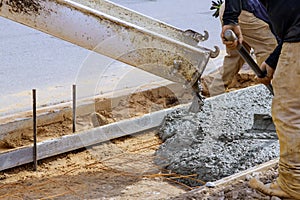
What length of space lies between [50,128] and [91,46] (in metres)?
1.63

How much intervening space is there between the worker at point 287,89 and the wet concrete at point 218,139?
111 cm

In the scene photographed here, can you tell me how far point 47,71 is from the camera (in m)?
8.70

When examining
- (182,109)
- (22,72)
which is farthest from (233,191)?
(22,72)

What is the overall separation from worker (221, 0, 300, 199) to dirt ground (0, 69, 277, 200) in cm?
30

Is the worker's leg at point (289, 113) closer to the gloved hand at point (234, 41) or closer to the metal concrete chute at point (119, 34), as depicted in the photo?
the gloved hand at point (234, 41)

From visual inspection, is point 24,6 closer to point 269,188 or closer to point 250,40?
point 269,188

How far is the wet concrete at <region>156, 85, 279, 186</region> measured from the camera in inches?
206

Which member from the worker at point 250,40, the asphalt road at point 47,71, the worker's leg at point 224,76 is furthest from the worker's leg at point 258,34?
the asphalt road at point 47,71

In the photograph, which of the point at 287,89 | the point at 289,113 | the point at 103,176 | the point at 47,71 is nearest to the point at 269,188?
the point at 289,113

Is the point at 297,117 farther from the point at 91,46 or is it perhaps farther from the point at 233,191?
the point at 91,46

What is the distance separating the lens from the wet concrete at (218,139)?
523cm

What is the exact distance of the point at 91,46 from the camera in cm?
500

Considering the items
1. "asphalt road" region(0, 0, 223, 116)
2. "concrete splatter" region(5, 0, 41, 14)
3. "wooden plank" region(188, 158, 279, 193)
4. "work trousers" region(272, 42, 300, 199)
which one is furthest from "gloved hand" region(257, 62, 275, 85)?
"asphalt road" region(0, 0, 223, 116)

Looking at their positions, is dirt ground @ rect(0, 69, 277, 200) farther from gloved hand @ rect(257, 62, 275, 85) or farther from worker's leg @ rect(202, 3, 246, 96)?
worker's leg @ rect(202, 3, 246, 96)
